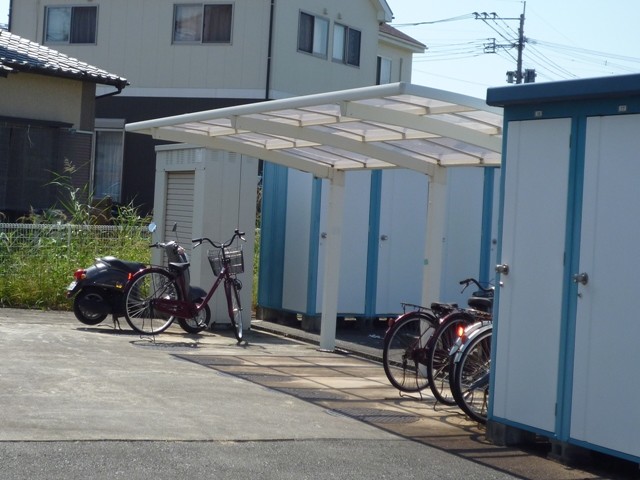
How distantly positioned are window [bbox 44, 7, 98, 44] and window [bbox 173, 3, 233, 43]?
2.37 m

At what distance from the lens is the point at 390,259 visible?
1444 centimetres

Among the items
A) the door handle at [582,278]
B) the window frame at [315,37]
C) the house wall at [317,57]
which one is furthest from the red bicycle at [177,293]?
the window frame at [315,37]

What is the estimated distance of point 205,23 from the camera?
2538 centimetres

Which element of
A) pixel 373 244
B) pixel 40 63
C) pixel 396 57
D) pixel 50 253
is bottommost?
pixel 50 253

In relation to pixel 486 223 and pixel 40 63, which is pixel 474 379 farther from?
pixel 40 63

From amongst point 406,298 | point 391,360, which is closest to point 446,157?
point 391,360

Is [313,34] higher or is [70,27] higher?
[313,34]

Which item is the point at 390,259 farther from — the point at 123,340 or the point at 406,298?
the point at 123,340

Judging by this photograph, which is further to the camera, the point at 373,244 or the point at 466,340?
the point at 373,244

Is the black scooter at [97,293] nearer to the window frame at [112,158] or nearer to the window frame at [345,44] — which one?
the window frame at [112,158]

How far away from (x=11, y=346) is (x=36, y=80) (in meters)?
10.4

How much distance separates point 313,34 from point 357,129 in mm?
16928

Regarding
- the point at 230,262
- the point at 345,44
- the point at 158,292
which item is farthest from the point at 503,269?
the point at 345,44

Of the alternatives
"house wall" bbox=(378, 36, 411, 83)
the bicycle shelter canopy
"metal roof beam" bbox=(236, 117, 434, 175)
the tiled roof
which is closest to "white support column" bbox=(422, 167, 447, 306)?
the bicycle shelter canopy
